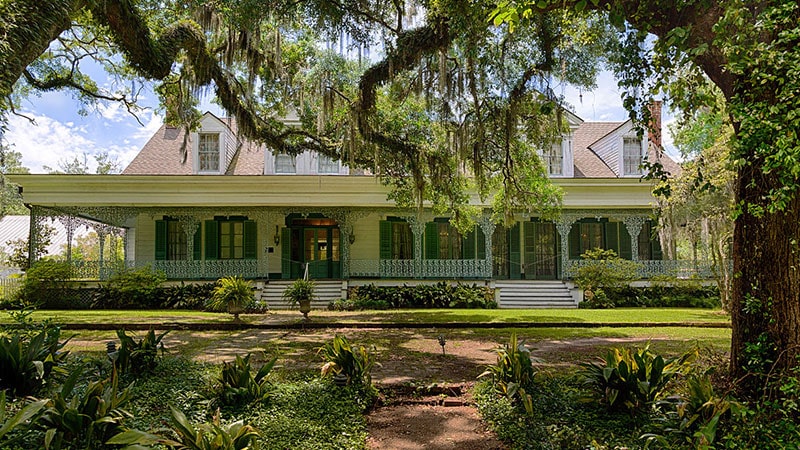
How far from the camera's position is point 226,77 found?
428 inches

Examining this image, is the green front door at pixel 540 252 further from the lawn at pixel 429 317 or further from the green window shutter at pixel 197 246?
the green window shutter at pixel 197 246

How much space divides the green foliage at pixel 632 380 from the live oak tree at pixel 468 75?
0.66m

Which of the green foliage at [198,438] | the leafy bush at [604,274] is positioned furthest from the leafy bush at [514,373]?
the leafy bush at [604,274]

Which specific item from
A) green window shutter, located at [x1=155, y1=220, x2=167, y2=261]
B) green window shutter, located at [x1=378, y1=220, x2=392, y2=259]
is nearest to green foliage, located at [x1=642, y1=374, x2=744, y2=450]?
green window shutter, located at [x1=378, y1=220, x2=392, y2=259]

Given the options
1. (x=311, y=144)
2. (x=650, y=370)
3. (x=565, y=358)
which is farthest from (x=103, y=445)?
(x=311, y=144)

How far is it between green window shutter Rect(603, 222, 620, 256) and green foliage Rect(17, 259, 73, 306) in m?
19.6

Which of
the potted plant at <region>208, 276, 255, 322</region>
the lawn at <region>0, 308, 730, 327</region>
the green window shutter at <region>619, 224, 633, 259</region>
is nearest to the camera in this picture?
the potted plant at <region>208, 276, 255, 322</region>

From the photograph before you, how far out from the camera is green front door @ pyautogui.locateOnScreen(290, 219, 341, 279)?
782 inches

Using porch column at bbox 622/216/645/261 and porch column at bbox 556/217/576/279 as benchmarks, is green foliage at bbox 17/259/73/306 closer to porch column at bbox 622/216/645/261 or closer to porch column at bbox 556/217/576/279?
porch column at bbox 556/217/576/279

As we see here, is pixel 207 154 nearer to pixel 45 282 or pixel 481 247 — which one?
pixel 45 282

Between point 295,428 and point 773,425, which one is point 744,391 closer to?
point 773,425

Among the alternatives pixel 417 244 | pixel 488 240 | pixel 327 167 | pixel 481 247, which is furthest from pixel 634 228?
pixel 327 167

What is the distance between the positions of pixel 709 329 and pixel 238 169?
16.3 metres

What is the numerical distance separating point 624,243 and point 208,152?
54.7 ft
